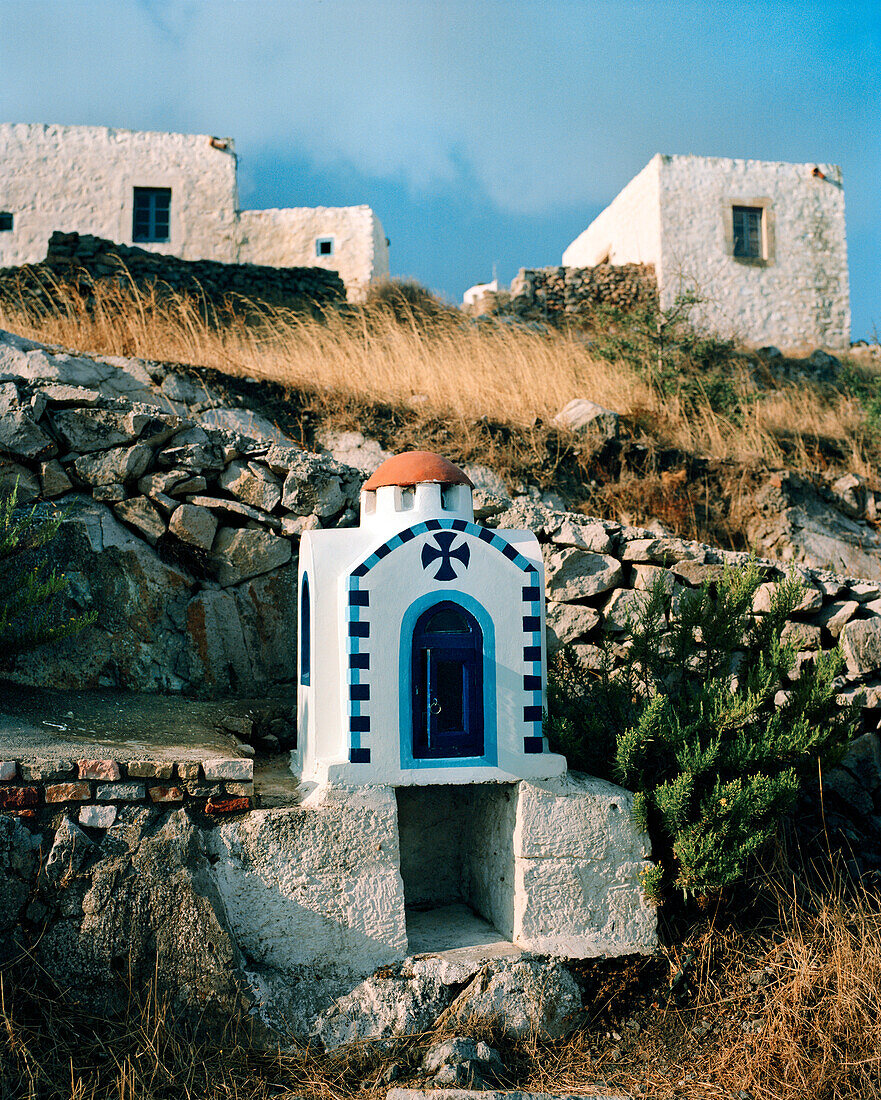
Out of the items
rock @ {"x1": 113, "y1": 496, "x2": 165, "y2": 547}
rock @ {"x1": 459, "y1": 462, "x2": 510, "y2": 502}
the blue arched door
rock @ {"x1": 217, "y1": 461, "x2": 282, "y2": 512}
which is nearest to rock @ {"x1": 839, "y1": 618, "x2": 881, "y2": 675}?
the blue arched door

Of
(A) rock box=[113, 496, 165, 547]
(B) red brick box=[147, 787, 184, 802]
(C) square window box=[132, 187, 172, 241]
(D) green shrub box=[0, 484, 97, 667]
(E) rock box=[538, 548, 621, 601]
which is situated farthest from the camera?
(C) square window box=[132, 187, 172, 241]

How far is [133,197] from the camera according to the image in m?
15.5

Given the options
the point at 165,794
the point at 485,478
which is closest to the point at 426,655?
the point at 165,794

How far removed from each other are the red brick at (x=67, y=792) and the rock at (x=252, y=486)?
92.7 inches

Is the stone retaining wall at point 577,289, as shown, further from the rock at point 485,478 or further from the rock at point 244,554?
the rock at point 244,554

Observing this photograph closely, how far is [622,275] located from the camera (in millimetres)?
15273

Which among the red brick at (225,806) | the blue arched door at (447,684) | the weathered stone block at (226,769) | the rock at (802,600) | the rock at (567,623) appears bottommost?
the red brick at (225,806)

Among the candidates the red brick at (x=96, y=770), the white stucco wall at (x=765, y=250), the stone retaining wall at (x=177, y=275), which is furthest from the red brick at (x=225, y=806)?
the white stucco wall at (x=765, y=250)

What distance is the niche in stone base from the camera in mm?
3938

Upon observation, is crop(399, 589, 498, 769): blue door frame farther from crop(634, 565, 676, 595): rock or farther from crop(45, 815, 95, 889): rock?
crop(634, 565, 676, 595): rock

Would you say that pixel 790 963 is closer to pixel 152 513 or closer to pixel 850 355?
pixel 152 513

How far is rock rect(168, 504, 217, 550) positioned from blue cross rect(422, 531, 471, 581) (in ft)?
6.34

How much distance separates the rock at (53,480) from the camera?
A: 16.9 feet

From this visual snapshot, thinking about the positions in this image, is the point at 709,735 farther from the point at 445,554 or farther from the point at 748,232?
the point at 748,232
